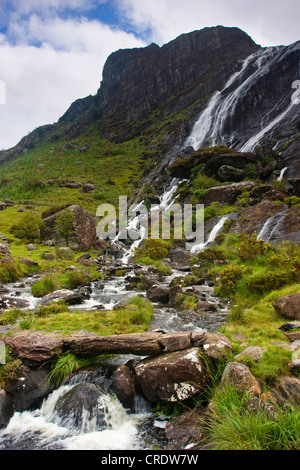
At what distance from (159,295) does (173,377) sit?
9444mm

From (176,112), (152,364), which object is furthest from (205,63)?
(152,364)

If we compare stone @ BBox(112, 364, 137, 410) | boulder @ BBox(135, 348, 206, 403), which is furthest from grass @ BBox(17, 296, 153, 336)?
boulder @ BBox(135, 348, 206, 403)

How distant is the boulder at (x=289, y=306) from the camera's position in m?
9.09

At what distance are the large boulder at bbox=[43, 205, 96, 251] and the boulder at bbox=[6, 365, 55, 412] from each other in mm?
28098

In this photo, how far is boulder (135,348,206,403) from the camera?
18.7 ft

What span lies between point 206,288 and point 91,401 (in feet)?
39.1

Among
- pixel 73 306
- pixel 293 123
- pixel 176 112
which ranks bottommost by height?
pixel 73 306

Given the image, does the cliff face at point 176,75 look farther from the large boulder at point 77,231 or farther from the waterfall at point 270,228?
the waterfall at point 270,228

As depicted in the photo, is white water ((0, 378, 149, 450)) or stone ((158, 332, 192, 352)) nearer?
white water ((0, 378, 149, 450))

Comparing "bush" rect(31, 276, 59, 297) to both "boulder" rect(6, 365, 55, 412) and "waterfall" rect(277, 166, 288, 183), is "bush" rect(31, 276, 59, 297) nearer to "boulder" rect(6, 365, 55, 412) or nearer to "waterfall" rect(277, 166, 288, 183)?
"boulder" rect(6, 365, 55, 412)

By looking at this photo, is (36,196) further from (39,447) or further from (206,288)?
(39,447)

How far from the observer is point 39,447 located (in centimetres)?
511

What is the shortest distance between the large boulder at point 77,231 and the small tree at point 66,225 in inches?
16.9

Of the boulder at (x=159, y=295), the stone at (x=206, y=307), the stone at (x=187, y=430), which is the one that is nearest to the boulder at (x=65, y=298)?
the boulder at (x=159, y=295)
